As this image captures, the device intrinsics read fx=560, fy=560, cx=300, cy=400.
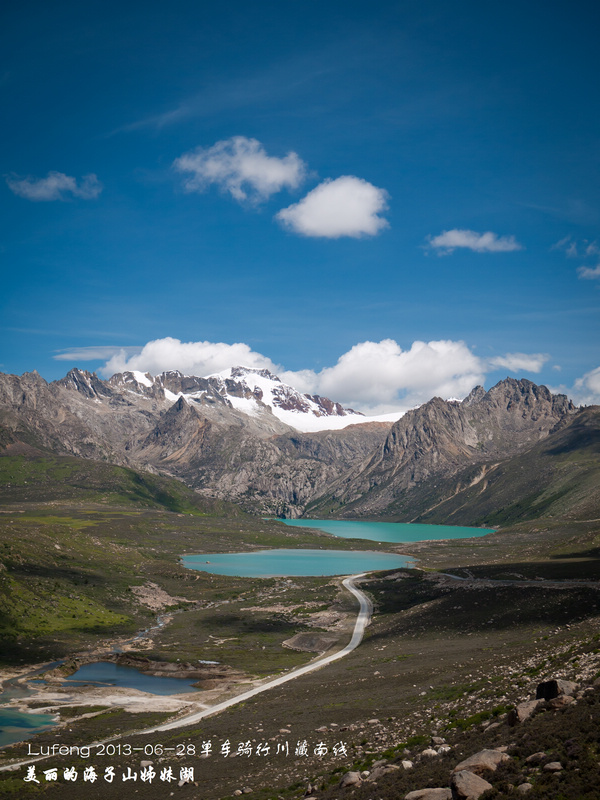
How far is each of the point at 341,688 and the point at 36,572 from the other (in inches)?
3589

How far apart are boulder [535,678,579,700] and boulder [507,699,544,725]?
96 centimetres

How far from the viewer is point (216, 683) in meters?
73.2

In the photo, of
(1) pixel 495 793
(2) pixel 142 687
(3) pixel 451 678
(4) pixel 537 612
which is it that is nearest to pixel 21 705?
(2) pixel 142 687

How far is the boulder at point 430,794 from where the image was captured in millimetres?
22938

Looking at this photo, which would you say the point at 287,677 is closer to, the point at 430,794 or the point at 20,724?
the point at 20,724

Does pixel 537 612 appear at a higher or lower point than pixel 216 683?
higher

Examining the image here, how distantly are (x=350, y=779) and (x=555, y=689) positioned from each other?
12.3 metres

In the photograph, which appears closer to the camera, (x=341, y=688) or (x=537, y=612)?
(x=341, y=688)

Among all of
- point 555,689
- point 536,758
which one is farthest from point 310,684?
point 536,758

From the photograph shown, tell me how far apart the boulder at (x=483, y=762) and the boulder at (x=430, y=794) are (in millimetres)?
1699

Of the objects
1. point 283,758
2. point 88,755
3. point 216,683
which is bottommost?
point 216,683

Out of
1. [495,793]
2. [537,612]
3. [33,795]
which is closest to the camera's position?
[495,793]

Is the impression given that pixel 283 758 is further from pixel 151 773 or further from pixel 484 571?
pixel 484 571

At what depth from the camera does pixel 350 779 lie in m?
29.2
